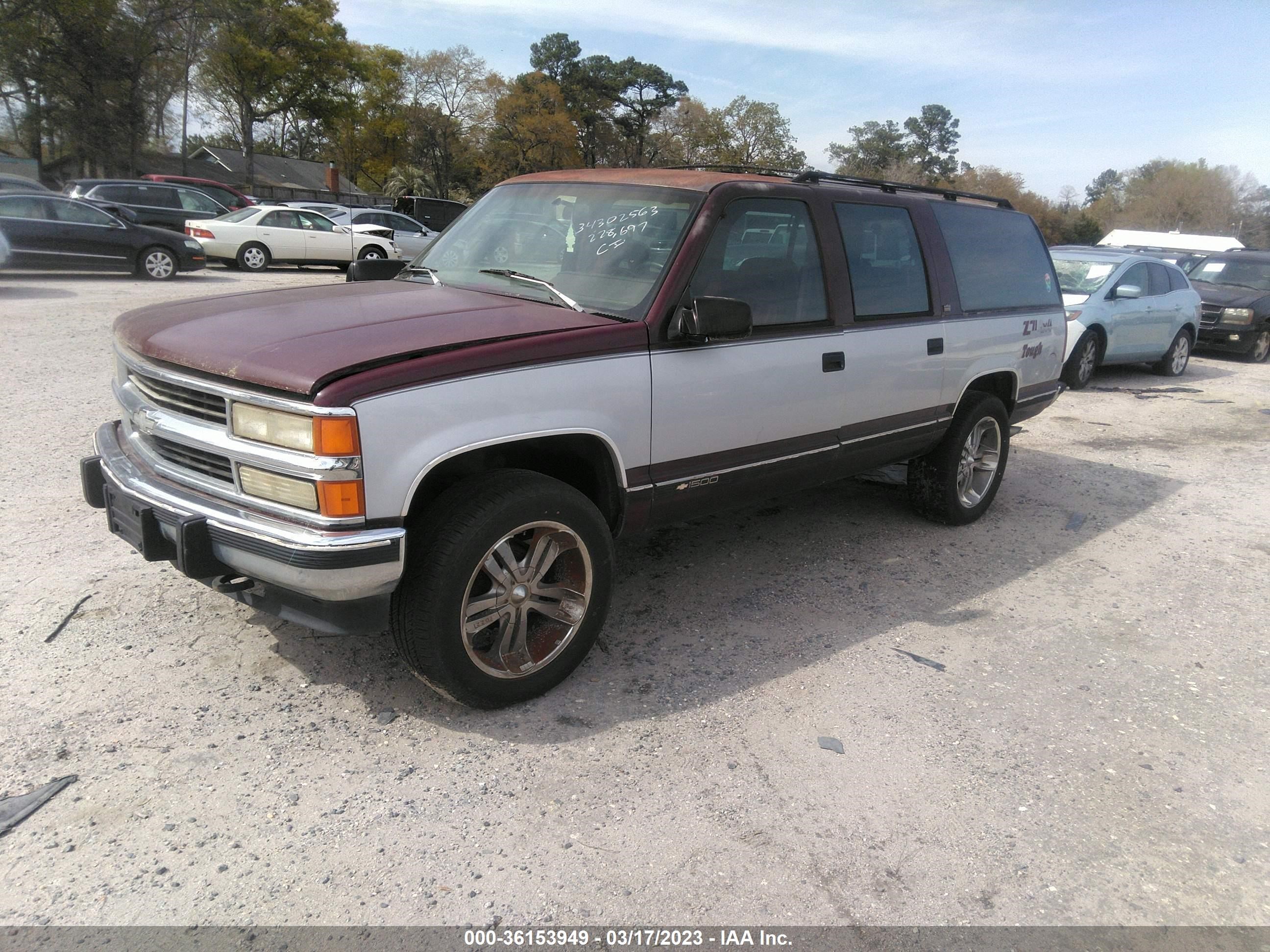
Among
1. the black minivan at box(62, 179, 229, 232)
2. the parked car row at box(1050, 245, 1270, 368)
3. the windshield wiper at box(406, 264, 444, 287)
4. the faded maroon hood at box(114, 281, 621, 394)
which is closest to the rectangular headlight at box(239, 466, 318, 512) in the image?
the faded maroon hood at box(114, 281, 621, 394)

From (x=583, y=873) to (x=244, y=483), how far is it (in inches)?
64.6

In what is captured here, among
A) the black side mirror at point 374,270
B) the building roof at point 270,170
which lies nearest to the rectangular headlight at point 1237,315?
the black side mirror at point 374,270

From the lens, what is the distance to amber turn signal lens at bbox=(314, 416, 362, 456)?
270 cm

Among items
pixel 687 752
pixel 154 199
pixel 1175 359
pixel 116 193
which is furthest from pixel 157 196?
pixel 687 752

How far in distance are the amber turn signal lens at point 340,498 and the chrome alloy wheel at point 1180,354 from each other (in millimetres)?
13199

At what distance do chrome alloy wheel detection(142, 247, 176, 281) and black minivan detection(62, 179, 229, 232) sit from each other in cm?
382

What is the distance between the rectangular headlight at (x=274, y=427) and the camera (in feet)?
9.02

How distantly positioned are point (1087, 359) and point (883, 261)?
7857 millimetres

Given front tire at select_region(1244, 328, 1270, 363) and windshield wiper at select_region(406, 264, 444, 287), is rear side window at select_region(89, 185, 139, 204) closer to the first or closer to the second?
windshield wiper at select_region(406, 264, 444, 287)

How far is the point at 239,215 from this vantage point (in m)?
18.8

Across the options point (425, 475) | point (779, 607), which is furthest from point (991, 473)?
point (425, 475)

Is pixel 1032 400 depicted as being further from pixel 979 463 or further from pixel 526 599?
pixel 526 599

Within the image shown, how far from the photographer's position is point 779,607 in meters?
4.43

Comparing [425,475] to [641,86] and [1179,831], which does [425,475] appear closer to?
[1179,831]
